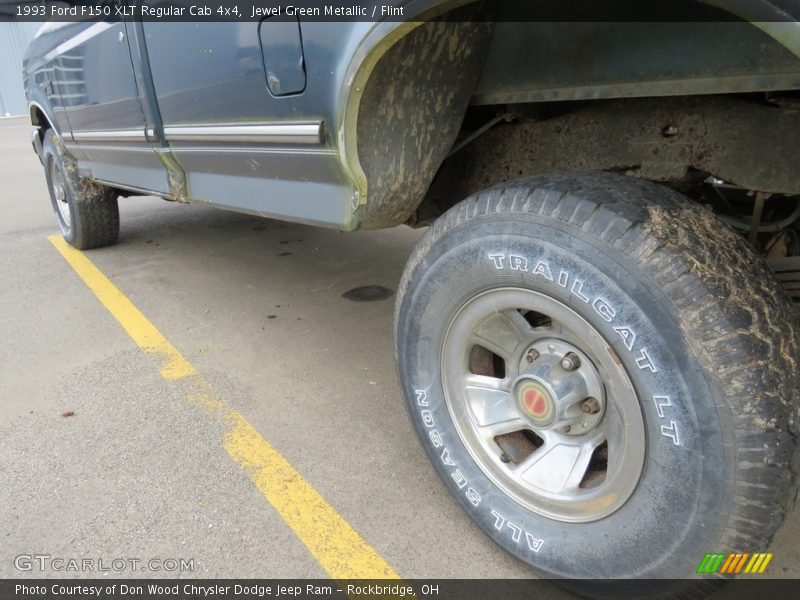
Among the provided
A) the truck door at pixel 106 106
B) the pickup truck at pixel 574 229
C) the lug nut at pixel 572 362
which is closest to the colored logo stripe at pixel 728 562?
the pickup truck at pixel 574 229

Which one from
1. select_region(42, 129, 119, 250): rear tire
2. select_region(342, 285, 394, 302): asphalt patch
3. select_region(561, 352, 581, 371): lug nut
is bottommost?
select_region(342, 285, 394, 302): asphalt patch

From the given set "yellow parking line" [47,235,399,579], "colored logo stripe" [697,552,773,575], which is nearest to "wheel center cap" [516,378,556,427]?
"colored logo stripe" [697,552,773,575]

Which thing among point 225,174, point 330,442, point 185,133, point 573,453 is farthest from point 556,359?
point 185,133

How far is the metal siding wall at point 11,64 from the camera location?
26000 millimetres

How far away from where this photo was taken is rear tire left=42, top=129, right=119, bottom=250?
14.2ft

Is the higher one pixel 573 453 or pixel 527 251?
pixel 527 251

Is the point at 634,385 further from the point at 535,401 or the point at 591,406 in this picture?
the point at 535,401

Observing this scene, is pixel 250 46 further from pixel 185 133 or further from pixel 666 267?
pixel 666 267

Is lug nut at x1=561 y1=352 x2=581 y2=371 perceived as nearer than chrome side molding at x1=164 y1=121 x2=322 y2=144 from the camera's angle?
Yes

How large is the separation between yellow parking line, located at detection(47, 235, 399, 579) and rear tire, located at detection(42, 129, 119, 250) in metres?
1.98

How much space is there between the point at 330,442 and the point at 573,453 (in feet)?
3.29

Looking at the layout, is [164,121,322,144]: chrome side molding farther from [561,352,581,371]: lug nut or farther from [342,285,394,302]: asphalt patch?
[342,285,394,302]: asphalt patch

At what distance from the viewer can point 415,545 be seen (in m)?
1.69

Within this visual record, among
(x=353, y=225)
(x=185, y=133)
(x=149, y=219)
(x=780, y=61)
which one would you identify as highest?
(x=780, y=61)
